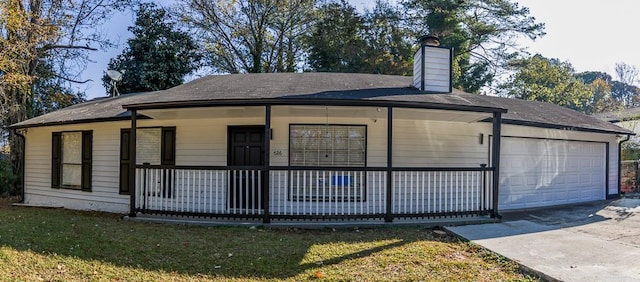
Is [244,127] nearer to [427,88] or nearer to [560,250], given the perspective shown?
[427,88]

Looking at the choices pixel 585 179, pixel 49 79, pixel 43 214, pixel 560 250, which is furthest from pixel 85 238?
pixel 49 79

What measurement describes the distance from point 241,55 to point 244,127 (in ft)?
54.5

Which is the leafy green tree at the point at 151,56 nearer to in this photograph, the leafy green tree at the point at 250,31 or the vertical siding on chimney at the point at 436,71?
the leafy green tree at the point at 250,31

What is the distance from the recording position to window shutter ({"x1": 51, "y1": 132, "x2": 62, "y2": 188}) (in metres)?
10.1

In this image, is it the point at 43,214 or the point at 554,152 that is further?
the point at 554,152

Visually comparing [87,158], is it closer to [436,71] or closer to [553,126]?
[436,71]

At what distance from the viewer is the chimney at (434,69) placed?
27.9 ft

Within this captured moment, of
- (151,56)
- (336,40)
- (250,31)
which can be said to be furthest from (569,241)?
(250,31)

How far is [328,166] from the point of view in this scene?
7.71m

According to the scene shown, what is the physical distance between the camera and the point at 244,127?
8.52m

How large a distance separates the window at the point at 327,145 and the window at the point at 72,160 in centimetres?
553

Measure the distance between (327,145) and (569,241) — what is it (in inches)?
191

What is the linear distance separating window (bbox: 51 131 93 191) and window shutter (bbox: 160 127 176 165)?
2.29 meters

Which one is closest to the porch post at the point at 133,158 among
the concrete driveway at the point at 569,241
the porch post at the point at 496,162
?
the concrete driveway at the point at 569,241
